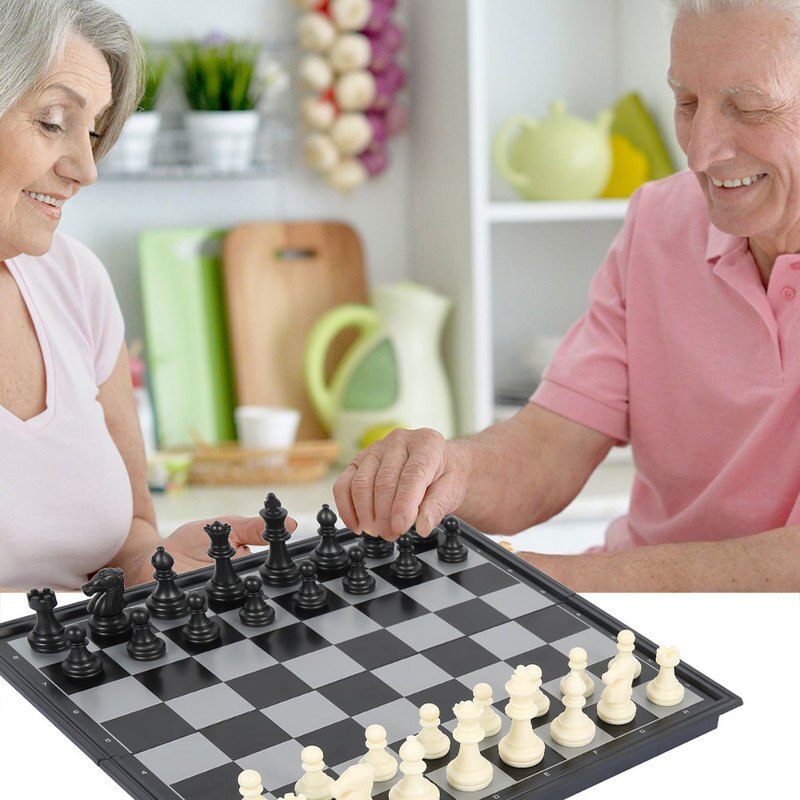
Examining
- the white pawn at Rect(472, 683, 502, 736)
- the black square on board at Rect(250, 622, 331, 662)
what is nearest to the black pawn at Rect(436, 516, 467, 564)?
the black square on board at Rect(250, 622, 331, 662)

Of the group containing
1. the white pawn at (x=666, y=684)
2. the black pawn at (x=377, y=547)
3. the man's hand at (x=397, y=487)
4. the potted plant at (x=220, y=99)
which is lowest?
the white pawn at (x=666, y=684)

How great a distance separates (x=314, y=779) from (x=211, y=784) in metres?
0.09

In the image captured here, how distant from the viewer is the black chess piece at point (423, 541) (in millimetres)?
1422

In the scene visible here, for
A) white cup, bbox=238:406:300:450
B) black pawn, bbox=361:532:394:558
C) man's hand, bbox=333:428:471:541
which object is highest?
man's hand, bbox=333:428:471:541

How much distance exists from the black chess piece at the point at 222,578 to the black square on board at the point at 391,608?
13 cm

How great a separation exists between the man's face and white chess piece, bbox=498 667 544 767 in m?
0.81

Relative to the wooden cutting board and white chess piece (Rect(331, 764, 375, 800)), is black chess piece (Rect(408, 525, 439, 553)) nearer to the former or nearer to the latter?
white chess piece (Rect(331, 764, 375, 800))

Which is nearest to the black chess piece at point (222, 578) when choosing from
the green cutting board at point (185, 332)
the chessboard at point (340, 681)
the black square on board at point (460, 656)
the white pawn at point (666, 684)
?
the chessboard at point (340, 681)

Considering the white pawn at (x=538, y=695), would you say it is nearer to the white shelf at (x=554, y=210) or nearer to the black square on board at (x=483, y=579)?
the black square on board at (x=483, y=579)

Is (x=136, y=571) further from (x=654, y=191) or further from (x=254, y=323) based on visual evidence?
(x=254, y=323)

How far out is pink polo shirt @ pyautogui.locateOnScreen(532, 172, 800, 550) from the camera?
1.67m

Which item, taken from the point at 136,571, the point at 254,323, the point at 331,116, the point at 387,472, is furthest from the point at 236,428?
the point at 387,472

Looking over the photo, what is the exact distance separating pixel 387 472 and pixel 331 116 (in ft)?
5.14

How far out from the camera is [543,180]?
281 centimetres
